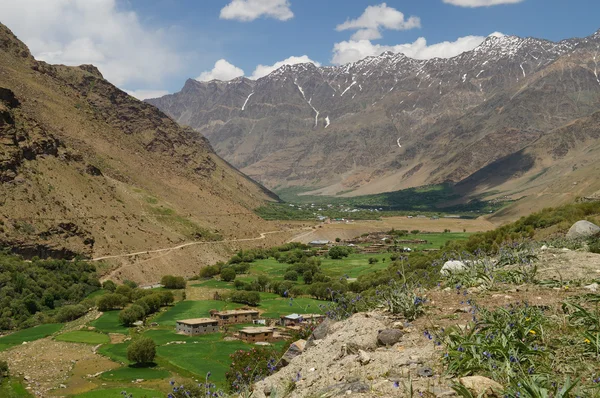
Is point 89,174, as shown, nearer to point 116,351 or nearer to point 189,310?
point 189,310

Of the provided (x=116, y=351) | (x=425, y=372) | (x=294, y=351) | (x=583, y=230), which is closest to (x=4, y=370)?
(x=116, y=351)

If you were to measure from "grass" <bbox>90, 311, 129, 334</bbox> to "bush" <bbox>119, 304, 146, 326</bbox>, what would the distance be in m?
0.84

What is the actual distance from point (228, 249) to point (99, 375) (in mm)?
68361

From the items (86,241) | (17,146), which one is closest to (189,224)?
(86,241)

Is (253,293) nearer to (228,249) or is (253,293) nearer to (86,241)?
(86,241)

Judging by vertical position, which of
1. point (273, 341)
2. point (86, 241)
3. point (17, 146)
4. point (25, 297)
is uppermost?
point (17, 146)

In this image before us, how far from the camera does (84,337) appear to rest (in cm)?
5162

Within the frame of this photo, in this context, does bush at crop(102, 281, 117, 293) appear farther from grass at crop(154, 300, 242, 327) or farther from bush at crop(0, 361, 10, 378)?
bush at crop(0, 361, 10, 378)

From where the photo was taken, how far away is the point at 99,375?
39.9m

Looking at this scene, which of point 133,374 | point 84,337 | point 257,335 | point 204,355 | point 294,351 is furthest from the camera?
point 84,337

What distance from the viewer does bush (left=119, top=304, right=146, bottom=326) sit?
57906 mm

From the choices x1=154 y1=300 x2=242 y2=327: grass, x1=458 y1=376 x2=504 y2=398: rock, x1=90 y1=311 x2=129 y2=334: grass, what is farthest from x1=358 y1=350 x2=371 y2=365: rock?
x1=154 y1=300 x2=242 y2=327: grass

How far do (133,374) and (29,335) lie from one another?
18359 millimetres

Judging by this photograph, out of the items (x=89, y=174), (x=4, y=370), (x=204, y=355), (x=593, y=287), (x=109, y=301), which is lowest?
(x=204, y=355)
